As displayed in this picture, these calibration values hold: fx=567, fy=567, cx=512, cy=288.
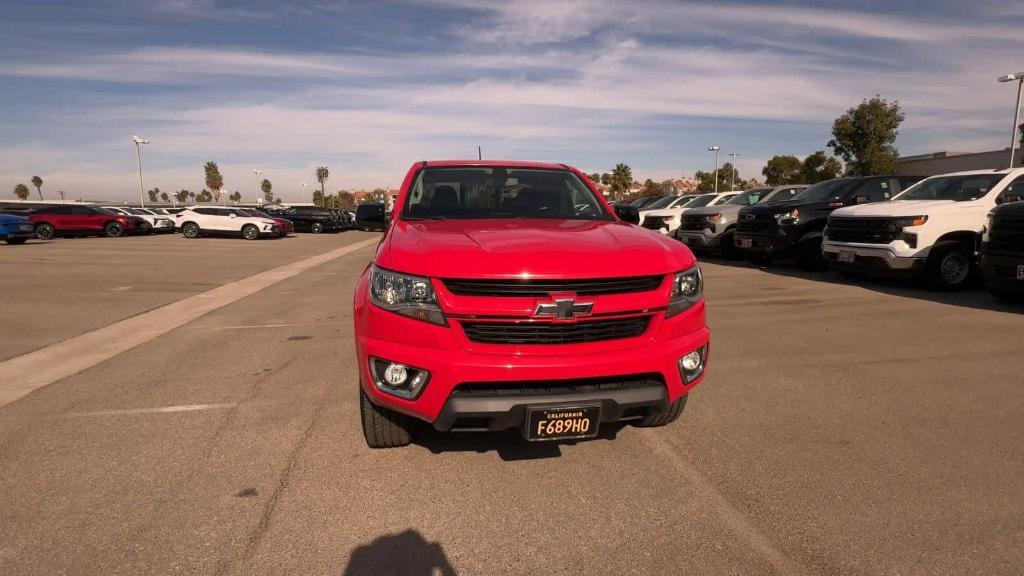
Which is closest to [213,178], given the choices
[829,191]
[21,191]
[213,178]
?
[213,178]

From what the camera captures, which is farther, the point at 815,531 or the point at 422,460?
the point at 422,460

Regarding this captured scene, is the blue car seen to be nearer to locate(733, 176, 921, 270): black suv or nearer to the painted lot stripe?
the painted lot stripe

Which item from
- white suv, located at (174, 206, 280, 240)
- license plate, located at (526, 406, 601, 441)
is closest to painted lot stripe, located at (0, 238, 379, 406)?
license plate, located at (526, 406, 601, 441)

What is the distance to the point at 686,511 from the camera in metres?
2.62

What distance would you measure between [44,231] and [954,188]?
30.7 metres

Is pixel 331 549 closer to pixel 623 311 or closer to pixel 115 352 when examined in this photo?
pixel 623 311

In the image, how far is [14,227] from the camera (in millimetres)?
18906

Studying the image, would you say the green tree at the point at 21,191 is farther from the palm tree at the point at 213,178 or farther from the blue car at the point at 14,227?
the blue car at the point at 14,227

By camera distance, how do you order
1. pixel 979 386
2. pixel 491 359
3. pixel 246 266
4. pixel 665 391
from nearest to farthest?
pixel 491 359
pixel 665 391
pixel 979 386
pixel 246 266

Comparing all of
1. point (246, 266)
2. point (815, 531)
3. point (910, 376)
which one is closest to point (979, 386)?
point (910, 376)

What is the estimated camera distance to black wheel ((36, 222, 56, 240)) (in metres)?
23.8

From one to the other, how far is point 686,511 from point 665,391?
21.7 inches

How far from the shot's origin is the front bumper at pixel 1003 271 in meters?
6.59

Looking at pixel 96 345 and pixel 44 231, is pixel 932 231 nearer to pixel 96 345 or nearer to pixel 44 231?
pixel 96 345
